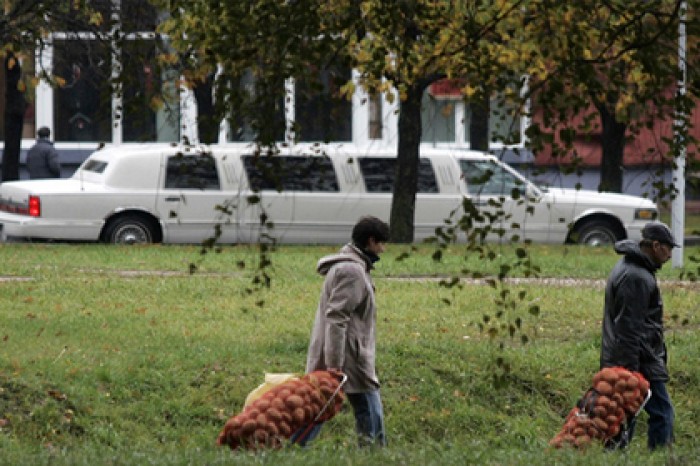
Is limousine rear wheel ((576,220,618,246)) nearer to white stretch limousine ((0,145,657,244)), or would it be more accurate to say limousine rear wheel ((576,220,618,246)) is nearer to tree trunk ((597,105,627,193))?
white stretch limousine ((0,145,657,244))

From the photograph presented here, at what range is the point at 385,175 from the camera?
24859 millimetres

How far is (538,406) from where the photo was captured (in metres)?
13.1

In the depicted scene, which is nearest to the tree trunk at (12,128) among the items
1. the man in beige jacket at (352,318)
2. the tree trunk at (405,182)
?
the tree trunk at (405,182)

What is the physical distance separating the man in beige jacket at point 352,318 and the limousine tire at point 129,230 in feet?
45.8

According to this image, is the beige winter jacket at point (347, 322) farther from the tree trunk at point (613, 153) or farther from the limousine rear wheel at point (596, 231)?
the tree trunk at point (613, 153)

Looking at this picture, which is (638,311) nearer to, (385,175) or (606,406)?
(606,406)

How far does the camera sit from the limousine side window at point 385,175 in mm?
24734

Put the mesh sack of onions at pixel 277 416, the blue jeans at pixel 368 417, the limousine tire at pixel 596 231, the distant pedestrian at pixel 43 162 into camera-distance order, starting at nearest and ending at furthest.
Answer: the mesh sack of onions at pixel 277 416, the blue jeans at pixel 368 417, the limousine tire at pixel 596 231, the distant pedestrian at pixel 43 162

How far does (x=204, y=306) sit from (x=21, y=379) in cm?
380

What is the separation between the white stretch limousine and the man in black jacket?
38.5 ft

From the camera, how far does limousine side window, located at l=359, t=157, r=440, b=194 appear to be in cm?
2473

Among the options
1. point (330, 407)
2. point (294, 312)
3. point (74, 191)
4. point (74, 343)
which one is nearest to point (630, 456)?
point (330, 407)

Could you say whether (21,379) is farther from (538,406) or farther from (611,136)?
(611,136)

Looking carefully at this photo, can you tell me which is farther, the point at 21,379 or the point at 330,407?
the point at 21,379
